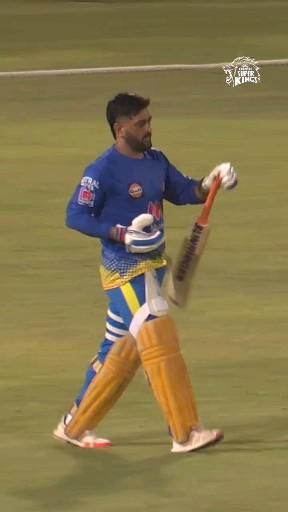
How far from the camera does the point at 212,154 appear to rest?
16219 mm

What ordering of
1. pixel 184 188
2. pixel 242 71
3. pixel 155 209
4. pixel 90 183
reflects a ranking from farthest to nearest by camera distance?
pixel 242 71, pixel 184 188, pixel 155 209, pixel 90 183

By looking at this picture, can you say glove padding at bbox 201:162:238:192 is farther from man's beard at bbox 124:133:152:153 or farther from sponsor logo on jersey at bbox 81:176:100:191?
sponsor logo on jersey at bbox 81:176:100:191

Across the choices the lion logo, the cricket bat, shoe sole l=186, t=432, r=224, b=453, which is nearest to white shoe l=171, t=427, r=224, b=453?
shoe sole l=186, t=432, r=224, b=453

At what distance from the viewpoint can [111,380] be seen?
7285mm

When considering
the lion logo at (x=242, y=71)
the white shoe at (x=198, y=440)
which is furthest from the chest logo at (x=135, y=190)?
the lion logo at (x=242, y=71)

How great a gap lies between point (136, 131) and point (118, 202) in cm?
34

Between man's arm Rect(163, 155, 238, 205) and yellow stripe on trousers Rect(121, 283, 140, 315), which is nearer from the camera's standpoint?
yellow stripe on trousers Rect(121, 283, 140, 315)

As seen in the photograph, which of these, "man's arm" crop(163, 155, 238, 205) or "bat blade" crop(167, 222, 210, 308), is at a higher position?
"man's arm" crop(163, 155, 238, 205)

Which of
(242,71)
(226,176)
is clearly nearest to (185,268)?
(226,176)

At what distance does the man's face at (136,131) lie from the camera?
7.17m

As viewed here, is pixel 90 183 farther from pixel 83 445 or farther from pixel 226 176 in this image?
pixel 83 445

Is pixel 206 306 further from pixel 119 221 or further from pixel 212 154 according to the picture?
pixel 212 154

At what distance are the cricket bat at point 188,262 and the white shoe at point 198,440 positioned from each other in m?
0.61

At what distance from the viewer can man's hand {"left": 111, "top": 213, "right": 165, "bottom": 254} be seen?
23.0 feet
